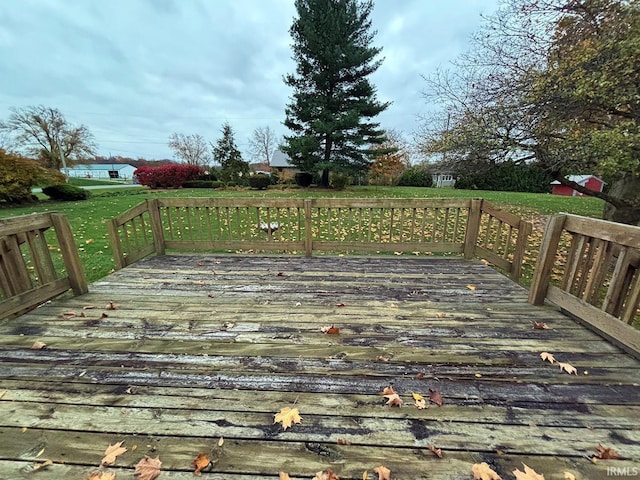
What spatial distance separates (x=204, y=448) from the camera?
4.30ft

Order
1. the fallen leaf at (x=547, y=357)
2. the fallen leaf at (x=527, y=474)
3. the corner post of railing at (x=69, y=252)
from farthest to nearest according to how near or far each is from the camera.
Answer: the corner post of railing at (x=69, y=252), the fallen leaf at (x=547, y=357), the fallen leaf at (x=527, y=474)

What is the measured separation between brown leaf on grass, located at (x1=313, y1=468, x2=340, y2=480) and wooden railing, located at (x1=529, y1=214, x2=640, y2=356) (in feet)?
7.55

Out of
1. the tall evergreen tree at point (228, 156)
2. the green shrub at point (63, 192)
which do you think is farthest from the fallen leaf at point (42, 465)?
the tall evergreen tree at point (228, 156)

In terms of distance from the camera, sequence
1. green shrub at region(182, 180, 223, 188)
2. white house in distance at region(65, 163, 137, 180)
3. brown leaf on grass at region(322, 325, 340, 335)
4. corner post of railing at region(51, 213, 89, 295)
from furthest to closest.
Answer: white house in distance at region(65, 163, 137, 180)
green shrub at region(182, 180, 223, 188)
corner post of railing at region(51, 213, 89, 295)
brown leaf on grass at region(322, 325, 340, 335)

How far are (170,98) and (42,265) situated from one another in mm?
35642

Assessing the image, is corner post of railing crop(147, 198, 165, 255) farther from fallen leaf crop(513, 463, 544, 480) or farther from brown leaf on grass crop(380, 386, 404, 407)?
fallen leaf crop(513, 463, 544, 480)

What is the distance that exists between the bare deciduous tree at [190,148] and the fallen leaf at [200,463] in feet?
148

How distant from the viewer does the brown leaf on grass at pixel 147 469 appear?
3.86 feet

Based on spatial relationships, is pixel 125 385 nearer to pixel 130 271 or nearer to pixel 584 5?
pixel 130 271

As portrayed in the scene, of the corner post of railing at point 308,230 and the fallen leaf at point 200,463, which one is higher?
the corner post of railing at point 308,230

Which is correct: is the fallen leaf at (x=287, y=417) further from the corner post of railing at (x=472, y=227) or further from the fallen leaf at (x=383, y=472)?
the corner post of railing at (x=472, y=227)

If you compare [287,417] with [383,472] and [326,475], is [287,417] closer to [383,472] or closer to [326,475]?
[326,475]

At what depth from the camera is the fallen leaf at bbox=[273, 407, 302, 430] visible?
56.6 inches

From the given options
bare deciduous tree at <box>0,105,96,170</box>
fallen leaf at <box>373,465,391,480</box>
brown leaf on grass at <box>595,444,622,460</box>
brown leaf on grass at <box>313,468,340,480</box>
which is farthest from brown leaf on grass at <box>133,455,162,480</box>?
bare deciduous tree at <box>0,105,96,170</box>
